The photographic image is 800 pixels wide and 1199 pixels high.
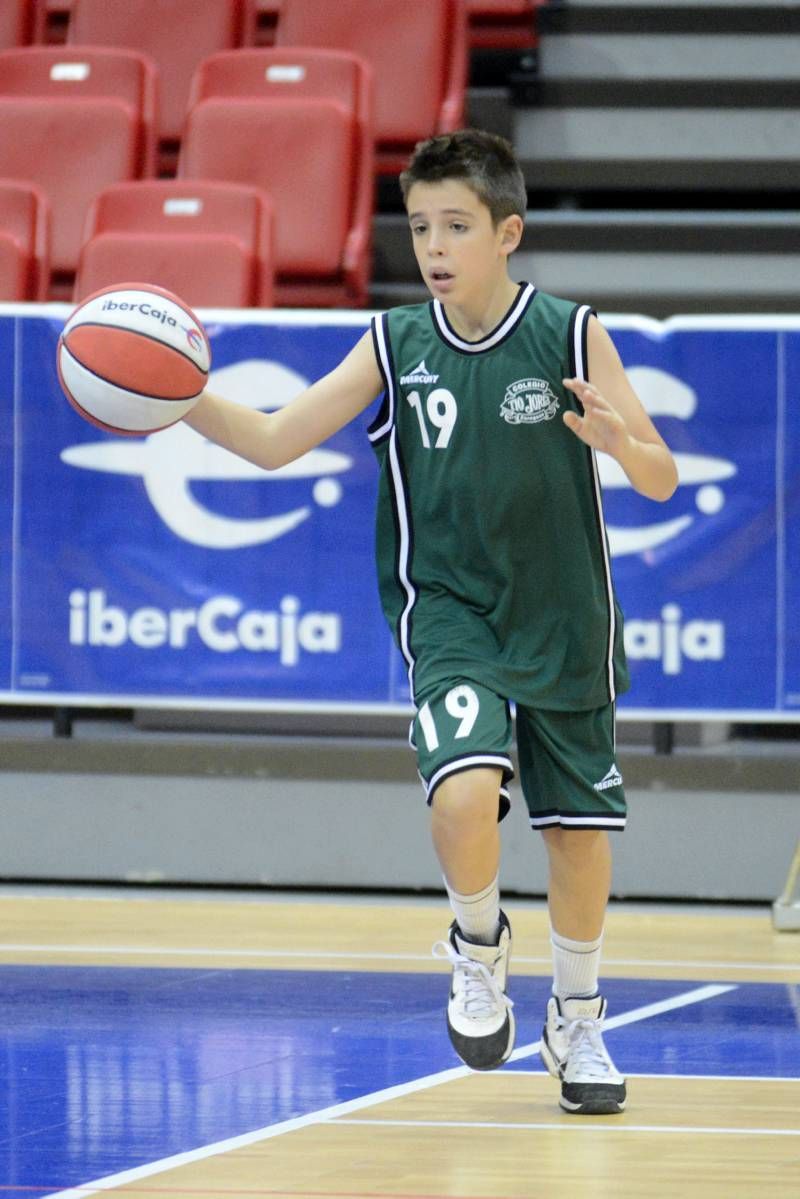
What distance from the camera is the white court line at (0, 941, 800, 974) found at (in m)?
5.70

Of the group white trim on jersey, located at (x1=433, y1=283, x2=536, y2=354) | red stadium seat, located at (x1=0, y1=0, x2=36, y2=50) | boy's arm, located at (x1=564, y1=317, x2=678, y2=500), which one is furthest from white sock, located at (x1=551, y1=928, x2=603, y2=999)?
red stadium seat, located at (x1=0, y1=0, x2=36, y2=50)

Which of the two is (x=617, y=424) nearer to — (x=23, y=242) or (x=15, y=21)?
(x=23, y=242)

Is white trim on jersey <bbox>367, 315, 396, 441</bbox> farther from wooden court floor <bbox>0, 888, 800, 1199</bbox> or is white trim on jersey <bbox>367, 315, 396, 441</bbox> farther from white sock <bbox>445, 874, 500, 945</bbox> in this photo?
wooden court floor <bbox>0, 888, 800, 1199</bbox>

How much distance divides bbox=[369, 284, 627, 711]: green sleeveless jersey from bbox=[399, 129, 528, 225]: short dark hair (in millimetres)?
204

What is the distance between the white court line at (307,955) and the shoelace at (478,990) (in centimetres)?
187

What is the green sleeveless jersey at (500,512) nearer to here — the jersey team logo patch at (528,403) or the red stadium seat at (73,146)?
the jersey team logo patch at (528,403)

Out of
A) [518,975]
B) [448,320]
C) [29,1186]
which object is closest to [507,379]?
[448,320]

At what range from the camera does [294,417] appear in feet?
12.9

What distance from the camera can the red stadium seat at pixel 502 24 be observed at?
9.74 m

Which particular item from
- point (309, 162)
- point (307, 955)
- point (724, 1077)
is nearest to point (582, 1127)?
point (724, 1077)

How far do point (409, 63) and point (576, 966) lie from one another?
243 inches

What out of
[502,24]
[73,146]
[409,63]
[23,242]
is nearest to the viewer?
[23,242]

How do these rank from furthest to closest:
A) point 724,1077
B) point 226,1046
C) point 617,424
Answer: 1. point 226,1046
2. point 724,1077
3. point 617,424

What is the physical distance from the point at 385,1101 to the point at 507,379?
54.4 inches
